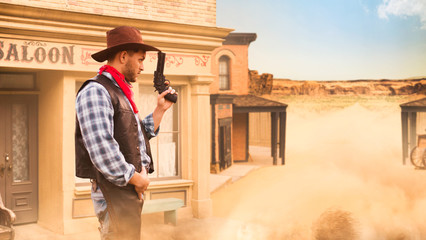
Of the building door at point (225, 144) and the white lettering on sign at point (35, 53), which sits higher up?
the white lettering on sign at point (35, 53)

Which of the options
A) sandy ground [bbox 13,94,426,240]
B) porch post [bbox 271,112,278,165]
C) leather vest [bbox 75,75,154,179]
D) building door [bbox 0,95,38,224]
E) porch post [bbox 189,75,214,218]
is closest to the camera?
leather vest [bbox 75,75,154,179]

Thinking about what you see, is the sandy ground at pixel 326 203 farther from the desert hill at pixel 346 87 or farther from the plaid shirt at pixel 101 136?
the desert hill at pixel 346 87

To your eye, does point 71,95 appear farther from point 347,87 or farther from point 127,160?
point 347,87

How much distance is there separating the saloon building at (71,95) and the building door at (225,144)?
324 inches

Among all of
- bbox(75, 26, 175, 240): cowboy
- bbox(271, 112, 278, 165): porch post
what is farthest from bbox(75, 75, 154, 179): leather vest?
bbox(271, 112, 278, 165): porch post

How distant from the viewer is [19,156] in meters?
8.38

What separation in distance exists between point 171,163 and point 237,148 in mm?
10998

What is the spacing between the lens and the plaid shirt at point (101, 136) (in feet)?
8.13

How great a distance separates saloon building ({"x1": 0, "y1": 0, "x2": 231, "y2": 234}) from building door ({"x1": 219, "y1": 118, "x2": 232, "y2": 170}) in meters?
8.22

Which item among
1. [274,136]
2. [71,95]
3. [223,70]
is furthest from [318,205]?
[223,70]

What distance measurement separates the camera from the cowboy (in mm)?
2490

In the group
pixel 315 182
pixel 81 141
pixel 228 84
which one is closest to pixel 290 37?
pixel 228 84

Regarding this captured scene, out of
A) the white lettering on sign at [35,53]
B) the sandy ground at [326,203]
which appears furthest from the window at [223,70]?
the white lettering on sign at [35,53]

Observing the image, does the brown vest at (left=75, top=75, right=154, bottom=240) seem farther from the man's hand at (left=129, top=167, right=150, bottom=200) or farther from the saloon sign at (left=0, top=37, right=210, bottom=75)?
the saloon sign at (left=0, top=37, right=210, bottom=75)
